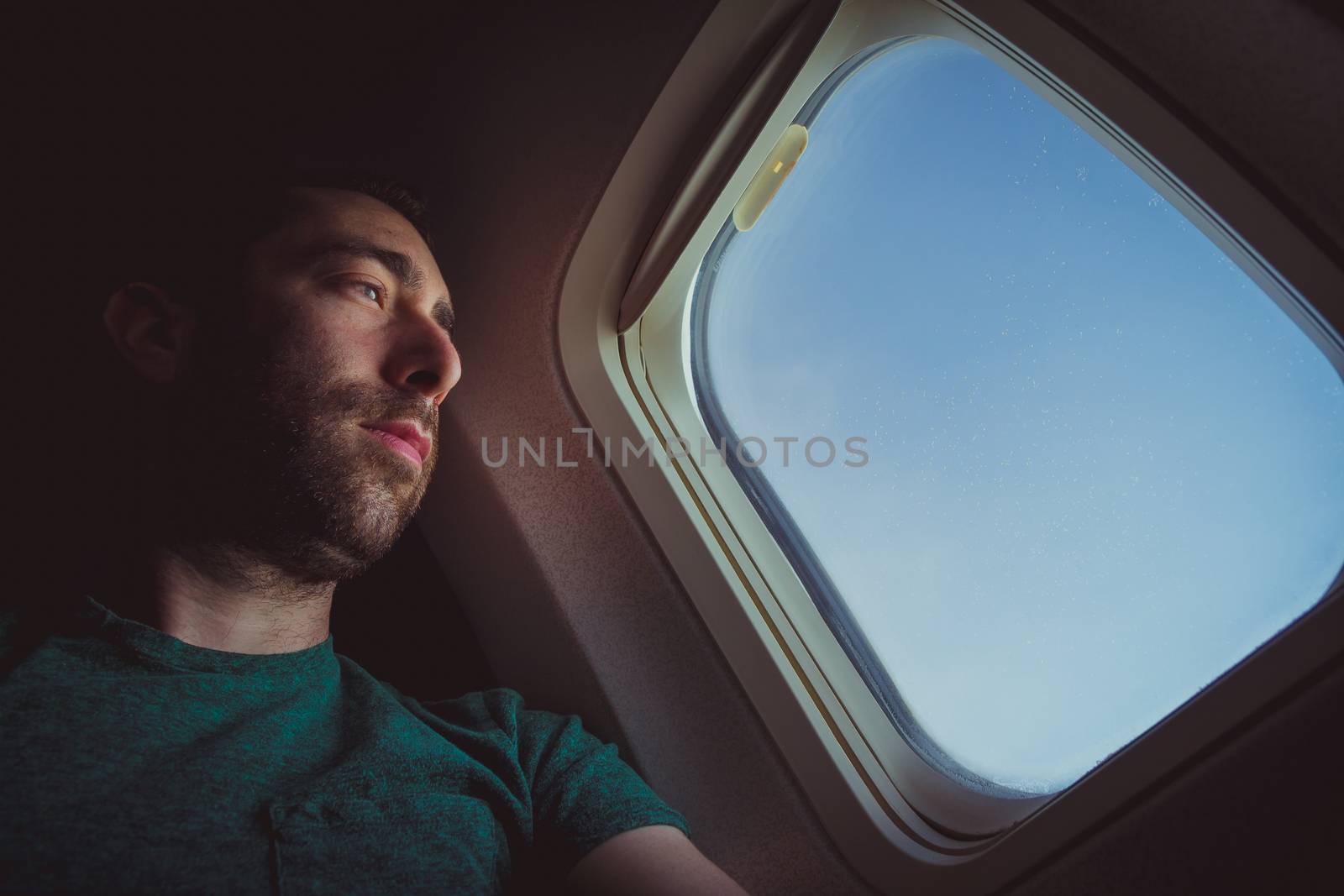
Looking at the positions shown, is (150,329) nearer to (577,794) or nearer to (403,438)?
(403,438)

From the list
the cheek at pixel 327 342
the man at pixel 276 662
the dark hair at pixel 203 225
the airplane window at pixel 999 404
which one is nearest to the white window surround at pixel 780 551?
the airplane window at pixel 999 404

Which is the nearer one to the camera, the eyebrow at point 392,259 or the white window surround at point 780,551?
the white window surround at point 780,551

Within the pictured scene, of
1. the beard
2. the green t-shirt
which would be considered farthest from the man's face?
the green t-shirt

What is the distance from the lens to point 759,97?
45.7 inches

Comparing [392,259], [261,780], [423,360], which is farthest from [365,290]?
[261,780]

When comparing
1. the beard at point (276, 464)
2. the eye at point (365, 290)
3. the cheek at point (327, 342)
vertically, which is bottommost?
the beard at point (276, 464)

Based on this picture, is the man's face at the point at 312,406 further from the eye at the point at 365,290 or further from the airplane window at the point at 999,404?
the airplane window at the point at 999,404

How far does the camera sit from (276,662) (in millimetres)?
945

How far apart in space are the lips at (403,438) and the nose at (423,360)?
2.6 inches

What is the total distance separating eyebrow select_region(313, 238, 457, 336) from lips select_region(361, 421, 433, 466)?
0.26 metres

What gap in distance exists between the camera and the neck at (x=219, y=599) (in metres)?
0.93

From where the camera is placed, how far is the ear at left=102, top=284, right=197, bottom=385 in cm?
107

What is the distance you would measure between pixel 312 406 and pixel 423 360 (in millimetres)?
194

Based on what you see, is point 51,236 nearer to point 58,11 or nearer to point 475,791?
point 58,11
